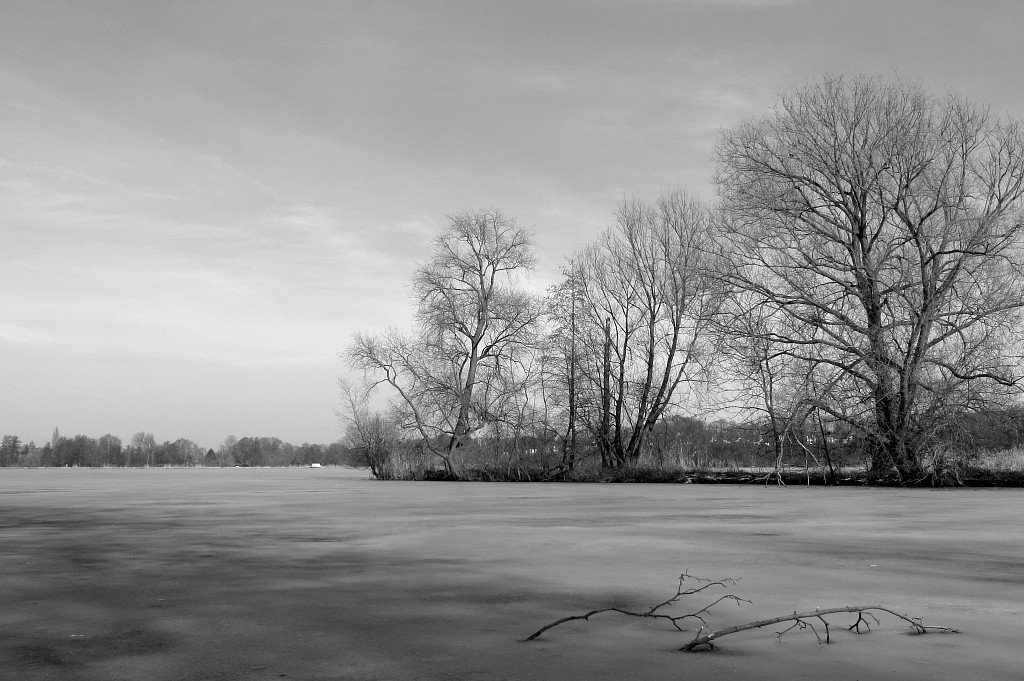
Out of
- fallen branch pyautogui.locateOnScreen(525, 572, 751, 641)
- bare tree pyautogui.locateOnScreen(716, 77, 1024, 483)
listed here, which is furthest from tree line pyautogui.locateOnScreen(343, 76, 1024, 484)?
fallen branch pyautogui.locateOnScreen(525, 572, 751, 641)

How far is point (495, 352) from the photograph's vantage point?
29.9m

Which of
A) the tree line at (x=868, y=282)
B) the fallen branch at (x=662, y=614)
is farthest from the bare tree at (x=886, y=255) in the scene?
the fallen branch at (x=662, y=614)

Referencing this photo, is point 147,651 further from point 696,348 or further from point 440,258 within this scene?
point 440,258

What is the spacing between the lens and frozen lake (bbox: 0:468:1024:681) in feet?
10.8

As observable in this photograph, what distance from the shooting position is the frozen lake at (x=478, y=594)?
3.30 m

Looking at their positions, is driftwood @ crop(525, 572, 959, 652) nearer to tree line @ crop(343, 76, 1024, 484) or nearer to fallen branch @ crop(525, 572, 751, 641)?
fallen branch @ crop(525, 572, 751, 641)

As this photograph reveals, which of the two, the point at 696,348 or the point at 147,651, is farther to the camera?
the point at 696,348

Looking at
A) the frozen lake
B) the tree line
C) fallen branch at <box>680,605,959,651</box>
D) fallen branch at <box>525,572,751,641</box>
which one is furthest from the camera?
the tree line

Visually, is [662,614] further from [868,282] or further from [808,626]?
[868,282]

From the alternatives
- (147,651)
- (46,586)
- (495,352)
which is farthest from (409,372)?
(147,651)

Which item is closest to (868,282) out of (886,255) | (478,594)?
(886,255)

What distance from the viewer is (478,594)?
16.2 ft

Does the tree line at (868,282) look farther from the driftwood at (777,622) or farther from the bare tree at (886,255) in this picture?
the driftwood at (777,622)

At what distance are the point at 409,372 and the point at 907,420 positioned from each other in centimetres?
1569
